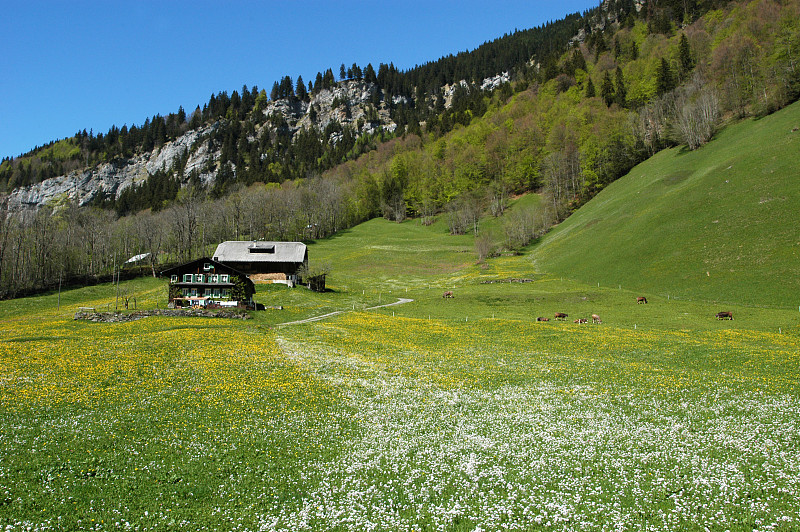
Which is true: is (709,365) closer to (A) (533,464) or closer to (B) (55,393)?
(A) (533,464)

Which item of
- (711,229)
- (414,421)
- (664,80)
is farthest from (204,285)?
(664,80)

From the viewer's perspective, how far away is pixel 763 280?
2168 inches

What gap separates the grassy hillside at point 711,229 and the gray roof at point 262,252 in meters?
52.8

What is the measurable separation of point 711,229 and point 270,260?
79.4m

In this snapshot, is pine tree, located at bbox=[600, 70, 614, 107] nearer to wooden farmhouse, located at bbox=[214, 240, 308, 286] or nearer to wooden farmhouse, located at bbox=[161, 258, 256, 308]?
wooden farmhouse, located at bbox=[214, 240, 308, 286]

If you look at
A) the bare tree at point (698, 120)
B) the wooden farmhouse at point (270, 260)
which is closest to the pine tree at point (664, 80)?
the bare tree at point (698, 120)

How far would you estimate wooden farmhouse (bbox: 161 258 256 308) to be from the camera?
65188mm

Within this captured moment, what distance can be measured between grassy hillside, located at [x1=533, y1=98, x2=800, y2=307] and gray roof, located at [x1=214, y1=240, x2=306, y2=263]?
173 ft

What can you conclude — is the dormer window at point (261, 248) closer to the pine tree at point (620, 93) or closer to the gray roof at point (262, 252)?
the gray roof at point (262, 252)

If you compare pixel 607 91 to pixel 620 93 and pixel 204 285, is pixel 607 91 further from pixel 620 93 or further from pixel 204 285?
pixel 204 285

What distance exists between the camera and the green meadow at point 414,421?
1206 cm

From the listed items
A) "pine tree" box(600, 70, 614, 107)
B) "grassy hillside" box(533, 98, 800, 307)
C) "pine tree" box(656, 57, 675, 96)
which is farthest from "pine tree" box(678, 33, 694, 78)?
"grassy hillside" box(533, 98, 800, 307)

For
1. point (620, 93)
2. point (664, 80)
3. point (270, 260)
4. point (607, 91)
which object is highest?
point (607, 91)

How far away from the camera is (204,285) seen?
65.5 meters
